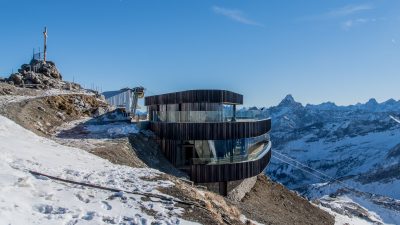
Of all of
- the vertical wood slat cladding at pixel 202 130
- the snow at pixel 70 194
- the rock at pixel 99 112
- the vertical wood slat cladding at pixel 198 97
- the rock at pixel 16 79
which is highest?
the rock at pixel 16 79

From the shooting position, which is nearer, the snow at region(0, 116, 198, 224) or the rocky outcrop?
the snow at region(0, 116, 198, 224)

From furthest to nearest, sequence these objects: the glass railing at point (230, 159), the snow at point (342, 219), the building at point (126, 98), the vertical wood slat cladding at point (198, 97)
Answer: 1. the building at point (126, 98)
2. the snow at point (342, 219)
3. the vertical wood slat cladding at point (198, 97)
4. the glass railing at point (230, 159)

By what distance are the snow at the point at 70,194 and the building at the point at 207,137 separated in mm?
12342

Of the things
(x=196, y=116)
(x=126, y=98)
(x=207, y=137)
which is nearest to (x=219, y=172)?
(x=207, y=137)

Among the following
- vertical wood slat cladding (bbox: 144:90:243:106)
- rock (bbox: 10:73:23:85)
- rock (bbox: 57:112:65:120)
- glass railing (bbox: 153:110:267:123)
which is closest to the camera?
glass railing (bbox: 153:110:267:123)

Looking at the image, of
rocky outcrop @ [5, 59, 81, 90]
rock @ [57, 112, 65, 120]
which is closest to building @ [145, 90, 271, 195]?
rock @ [57, 112, 65, 120]

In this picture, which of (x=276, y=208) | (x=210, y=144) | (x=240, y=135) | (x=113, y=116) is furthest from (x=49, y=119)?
(x=276, y=208)

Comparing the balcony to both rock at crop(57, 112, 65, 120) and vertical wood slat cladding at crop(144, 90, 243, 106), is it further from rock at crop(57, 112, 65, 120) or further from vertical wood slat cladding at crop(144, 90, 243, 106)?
rock at crop(57, 112, 65, 120)

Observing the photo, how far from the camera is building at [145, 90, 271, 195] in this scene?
97.0 ft

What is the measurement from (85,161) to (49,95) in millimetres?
22688

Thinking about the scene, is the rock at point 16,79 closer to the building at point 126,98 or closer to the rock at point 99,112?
the building at point 126,98

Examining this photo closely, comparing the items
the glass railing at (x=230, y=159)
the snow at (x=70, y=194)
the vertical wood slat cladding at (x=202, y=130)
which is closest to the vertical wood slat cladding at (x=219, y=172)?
the glass railing at (x=230, y=159)

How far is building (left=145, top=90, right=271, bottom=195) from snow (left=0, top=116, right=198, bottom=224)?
1234cm

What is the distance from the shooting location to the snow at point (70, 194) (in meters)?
11.1
